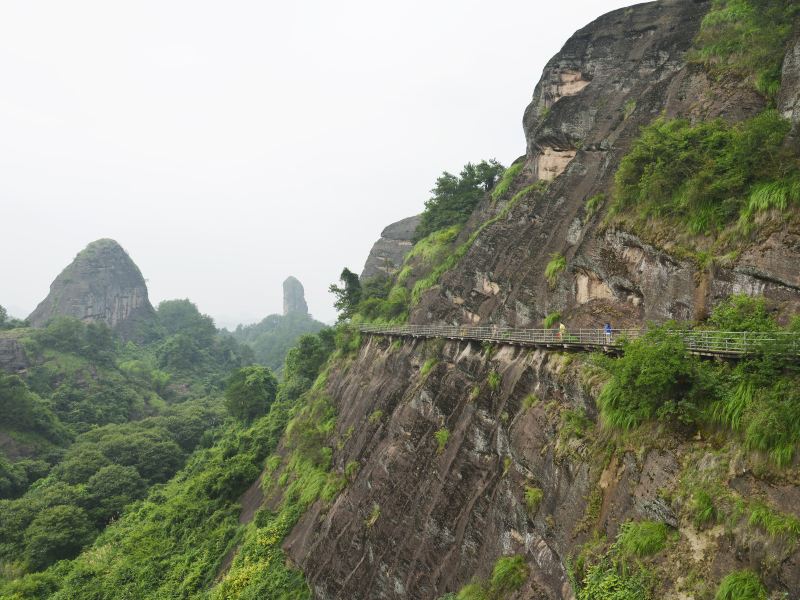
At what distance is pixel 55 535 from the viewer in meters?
34.2

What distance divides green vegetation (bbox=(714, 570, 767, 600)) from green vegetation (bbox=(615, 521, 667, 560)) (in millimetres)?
1421

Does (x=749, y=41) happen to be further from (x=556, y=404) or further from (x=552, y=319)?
(x=556, y=404)

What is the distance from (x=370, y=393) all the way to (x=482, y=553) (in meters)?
16.0

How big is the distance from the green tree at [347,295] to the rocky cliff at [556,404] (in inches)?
746

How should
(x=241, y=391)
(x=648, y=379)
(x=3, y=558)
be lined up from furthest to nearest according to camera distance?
(x=241, y=391), (x=3, y=558), (x=648, y=379)

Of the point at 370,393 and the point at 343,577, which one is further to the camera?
the point at 370,393

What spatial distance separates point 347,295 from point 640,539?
4535 centimetres

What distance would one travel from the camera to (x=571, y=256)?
794 inches

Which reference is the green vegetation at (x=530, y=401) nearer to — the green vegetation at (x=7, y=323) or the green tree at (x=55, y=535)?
the green tree at (x=55, y=535)

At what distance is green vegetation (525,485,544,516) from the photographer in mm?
13195

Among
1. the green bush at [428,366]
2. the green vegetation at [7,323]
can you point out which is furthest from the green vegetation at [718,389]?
the green vegetation at [7,323]

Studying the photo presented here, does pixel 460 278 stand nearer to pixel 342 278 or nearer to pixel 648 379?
pixel 648 379

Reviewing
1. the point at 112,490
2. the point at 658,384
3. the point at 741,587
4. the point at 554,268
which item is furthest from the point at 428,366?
the point at 112,490

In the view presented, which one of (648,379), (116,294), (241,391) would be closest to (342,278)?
(241,391)
